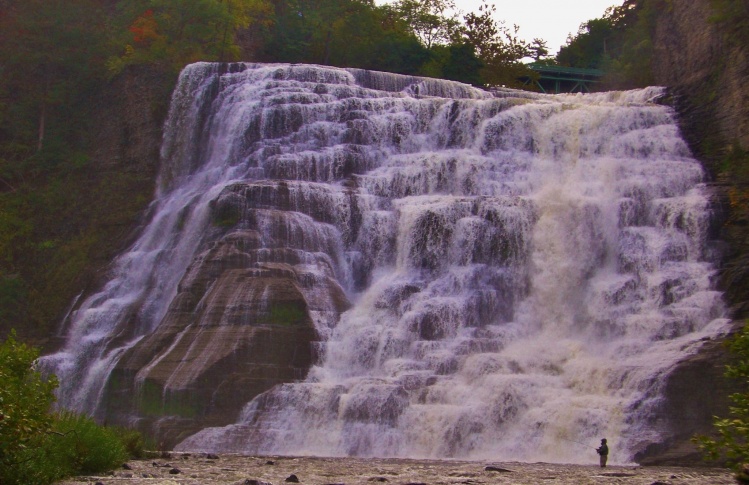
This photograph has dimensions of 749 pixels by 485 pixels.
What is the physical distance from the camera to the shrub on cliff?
1304 cm

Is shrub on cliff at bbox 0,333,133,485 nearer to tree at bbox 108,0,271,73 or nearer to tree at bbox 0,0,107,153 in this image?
tree at bbox 108,0,271,73

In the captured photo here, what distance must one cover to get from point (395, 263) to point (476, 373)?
24.8 feet

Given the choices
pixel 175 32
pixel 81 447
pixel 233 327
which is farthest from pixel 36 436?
pixel 175 32

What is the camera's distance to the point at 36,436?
14.3 metres

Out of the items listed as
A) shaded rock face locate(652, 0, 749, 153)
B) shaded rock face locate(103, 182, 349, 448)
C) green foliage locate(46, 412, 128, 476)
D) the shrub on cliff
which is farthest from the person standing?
shaded rock face locate(652, 0, 749, 153)

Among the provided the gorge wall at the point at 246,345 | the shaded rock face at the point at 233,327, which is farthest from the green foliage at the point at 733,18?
the shaded rock face at the point at 233,327

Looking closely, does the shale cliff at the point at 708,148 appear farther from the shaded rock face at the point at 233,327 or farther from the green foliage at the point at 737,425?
the shaded rock face at the point at 233,327

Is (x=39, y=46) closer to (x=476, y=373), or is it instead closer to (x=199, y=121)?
(x=199, y=121)

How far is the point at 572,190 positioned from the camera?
35.3m

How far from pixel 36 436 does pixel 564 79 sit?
59.7 m

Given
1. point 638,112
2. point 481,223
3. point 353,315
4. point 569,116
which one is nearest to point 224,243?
point 353,315

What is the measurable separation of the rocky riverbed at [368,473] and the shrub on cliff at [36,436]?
0.39m

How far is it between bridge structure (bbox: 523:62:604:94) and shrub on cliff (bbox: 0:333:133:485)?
176ft

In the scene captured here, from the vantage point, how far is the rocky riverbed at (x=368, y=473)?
1652cm
